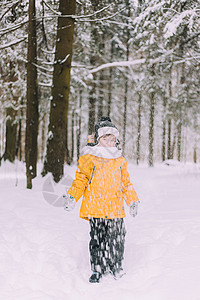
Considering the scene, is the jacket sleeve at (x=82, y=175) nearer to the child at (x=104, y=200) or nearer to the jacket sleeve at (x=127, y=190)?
the child at (x=104, y=200)

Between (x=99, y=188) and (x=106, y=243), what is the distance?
0.70m

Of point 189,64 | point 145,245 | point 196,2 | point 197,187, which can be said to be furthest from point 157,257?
point 189,64

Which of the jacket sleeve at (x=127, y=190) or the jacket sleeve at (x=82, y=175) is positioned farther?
the jacket sleeve at (x=127, y=190)

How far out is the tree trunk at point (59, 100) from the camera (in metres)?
7.99

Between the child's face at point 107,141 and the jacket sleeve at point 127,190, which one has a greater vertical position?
the child's face at point 107,141

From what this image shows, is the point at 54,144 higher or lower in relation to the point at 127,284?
higher

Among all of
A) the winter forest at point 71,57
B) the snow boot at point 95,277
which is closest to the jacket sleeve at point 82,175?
the snow boot at point 95,277

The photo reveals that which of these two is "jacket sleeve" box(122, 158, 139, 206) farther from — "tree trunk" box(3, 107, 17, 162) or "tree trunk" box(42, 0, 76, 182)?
"tree trunk" box(3, 107, 17, 162)

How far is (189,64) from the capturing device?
11.1 metres

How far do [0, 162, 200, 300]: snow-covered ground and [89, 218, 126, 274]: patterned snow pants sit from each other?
18 centimetres

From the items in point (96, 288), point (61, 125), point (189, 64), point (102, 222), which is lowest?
point (96, 288)

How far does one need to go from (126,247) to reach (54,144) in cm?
409

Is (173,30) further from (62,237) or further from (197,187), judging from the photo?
(62,237)

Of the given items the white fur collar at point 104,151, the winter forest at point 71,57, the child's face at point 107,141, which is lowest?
the white fur collar at point 104,151
